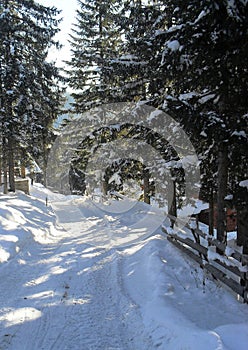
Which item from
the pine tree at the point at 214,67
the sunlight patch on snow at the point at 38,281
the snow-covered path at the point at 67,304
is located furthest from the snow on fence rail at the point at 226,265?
the sunlight patch on snow at the point at 38,281

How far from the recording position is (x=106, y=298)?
22.8 feet

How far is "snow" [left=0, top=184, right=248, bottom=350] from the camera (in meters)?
5.12

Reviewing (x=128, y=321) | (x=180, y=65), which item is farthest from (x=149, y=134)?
(x=128, y=321)

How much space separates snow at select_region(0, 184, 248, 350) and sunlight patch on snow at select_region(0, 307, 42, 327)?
0.02m

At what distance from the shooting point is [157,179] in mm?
15414

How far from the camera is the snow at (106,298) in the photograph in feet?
16.8

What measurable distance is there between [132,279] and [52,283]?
80.4 inches

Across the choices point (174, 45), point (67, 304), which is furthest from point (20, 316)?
point (174, 45)

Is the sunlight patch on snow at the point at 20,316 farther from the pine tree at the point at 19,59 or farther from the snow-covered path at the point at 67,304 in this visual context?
the pine tree at the point at 19,59

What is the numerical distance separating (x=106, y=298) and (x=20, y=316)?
193 centimetres

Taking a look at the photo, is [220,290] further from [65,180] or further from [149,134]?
[65,180]

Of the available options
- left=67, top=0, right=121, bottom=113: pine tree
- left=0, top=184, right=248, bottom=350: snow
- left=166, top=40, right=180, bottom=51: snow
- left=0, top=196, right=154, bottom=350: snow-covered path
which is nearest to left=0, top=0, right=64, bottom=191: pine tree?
left=67, top=0, right=121, bottom=113: pine tree

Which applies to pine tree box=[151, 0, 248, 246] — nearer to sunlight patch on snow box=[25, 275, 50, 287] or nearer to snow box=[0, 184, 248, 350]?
snow box=[0, 184, 248, 350]

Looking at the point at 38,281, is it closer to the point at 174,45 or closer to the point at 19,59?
the point at 174,45
